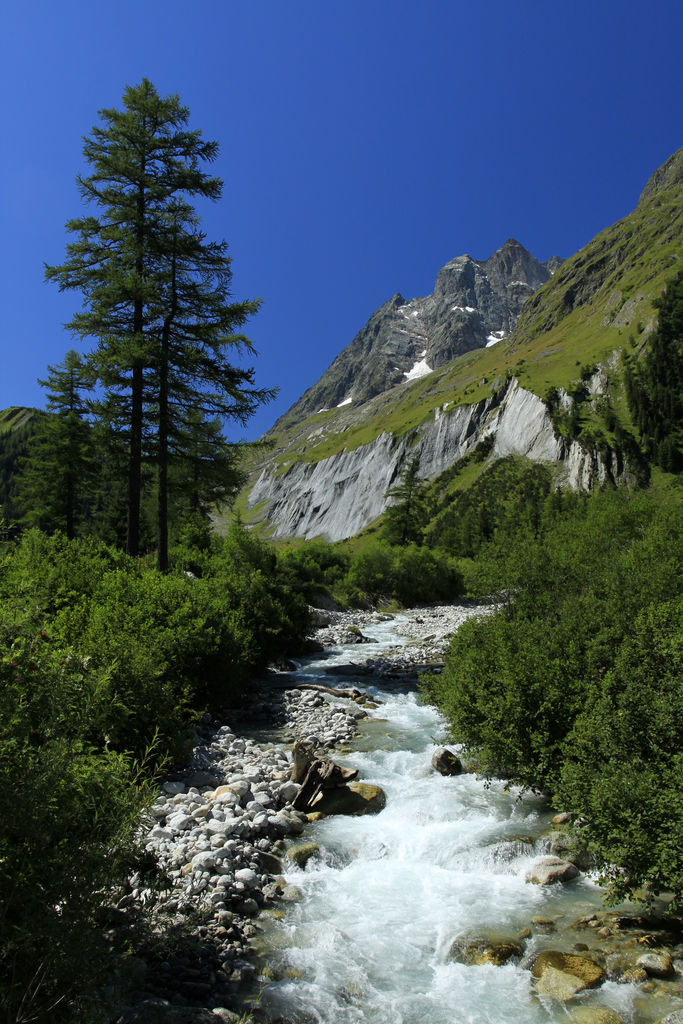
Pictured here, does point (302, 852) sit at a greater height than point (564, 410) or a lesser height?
lesser

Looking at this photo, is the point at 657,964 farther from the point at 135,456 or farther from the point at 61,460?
the point at 61,460

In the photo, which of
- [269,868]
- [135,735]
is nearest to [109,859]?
[269,868]

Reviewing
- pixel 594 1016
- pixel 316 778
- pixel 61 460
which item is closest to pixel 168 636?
pixel 316 778

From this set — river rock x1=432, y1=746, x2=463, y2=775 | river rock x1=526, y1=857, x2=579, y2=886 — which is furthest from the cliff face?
river rock x1=526, y1=857, x2=579, y2=886

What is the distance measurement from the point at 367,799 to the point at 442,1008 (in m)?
4.92

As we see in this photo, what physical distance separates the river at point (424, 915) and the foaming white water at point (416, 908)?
0.06 ft

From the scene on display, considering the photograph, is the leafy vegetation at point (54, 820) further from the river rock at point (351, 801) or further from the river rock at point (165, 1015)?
the river rock at point (351, 801)

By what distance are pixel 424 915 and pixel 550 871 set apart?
7.45ft

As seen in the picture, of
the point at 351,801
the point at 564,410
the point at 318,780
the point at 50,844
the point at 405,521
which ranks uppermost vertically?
the point at 564,410

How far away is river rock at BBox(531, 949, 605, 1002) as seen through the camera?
251 inches

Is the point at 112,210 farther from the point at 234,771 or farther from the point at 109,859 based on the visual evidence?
the point at 109,859

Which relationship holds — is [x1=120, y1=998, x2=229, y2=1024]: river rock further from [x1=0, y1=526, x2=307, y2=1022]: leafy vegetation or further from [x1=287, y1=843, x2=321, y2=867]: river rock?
[x1=287, y1=843, x2=321, y2=867]: river rock

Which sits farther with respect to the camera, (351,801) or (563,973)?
(351,801)

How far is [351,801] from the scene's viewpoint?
36.7ft
